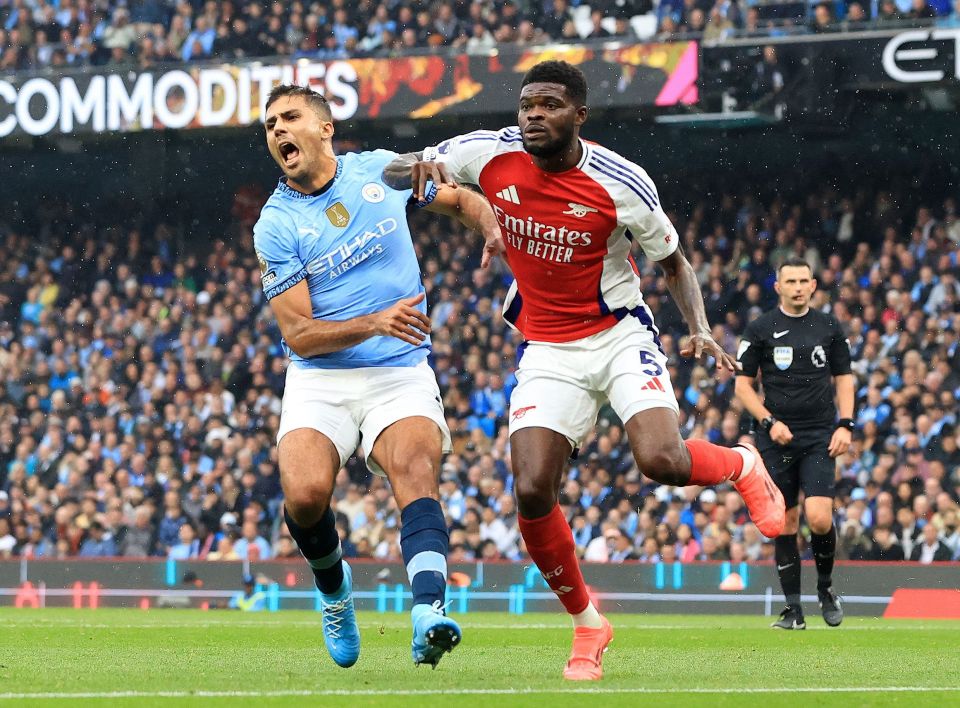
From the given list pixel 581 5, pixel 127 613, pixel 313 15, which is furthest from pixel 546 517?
pixel 313 15

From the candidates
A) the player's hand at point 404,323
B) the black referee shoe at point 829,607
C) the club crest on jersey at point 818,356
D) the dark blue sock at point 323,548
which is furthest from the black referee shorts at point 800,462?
the player's hand at point 404,323

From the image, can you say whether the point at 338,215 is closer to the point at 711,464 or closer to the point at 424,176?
the point at 424,176

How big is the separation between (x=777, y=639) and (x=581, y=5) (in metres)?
12.8

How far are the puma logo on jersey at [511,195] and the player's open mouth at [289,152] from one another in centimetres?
94

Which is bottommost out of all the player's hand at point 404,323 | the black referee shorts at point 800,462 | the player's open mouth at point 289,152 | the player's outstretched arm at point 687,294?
the black referee shorts at point 800,462

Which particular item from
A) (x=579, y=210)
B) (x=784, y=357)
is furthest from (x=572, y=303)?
(x=784, y=357)

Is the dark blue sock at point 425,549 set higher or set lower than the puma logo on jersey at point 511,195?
lower

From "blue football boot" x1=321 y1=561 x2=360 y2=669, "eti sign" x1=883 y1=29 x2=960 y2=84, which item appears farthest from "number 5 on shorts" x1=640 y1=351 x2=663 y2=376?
"eti sign" x1=883 y1=29 x2=960 y2=84

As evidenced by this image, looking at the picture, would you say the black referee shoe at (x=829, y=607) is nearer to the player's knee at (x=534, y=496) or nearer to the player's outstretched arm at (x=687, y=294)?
the player's outstretched arm at (x=687, y=294)

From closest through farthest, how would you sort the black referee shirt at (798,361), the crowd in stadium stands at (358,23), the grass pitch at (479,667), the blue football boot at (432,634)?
the grass pitch at (479,667)
the blue football boot at (432,634)
the black referee shirt at (798,361)
the crowd in stadium stands at (358,23)

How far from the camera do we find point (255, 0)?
23.2 m

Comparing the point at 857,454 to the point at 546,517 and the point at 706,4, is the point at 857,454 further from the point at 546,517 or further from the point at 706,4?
the point at 546,517

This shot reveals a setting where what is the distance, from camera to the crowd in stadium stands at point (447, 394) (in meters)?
16.8

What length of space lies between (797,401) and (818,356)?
1.08 ft
